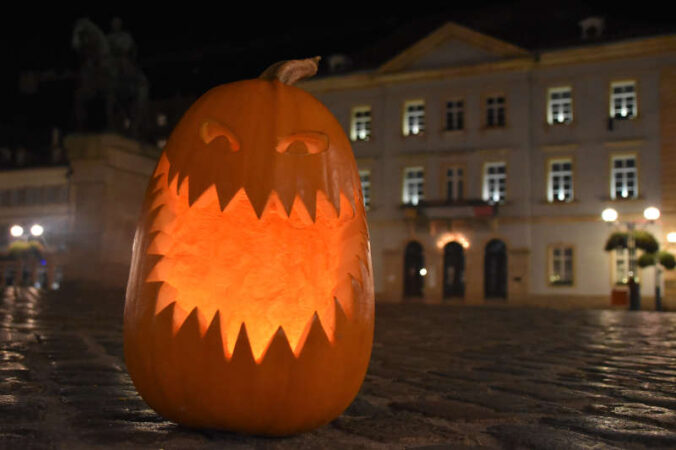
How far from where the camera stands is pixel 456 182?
87.9 feet

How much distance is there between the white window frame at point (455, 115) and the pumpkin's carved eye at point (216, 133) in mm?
24856

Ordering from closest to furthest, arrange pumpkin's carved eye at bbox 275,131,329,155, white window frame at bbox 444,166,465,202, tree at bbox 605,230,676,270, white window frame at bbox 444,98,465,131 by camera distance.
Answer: pumpkin's carved eye at bbox 275,131,329,155
tree at bbox 605,230,676,270
white window frame at bbox 444,166,465,202
white window frame at bbox 444,98,465,131

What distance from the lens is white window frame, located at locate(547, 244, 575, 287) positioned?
80.6 ft

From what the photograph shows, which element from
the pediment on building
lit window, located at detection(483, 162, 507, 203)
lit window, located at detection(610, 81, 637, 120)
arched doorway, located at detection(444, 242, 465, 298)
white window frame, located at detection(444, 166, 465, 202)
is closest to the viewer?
lit window, located at detection(610, 81, 637, 120)

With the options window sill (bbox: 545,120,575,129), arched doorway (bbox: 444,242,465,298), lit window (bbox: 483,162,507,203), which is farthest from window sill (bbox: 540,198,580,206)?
arched doorway (bbox: 444,242,465,298)

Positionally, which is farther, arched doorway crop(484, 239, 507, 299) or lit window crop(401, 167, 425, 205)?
lit window crop(401, 167, 425, 205)

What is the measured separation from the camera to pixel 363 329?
304 cm

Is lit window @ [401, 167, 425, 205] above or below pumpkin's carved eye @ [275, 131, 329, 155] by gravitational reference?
above

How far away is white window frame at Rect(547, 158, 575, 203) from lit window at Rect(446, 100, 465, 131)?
Result: 401cm

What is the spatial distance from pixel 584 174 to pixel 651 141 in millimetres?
2572

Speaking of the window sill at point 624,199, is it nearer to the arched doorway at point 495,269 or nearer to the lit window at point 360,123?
the arched doorway at point 495,269

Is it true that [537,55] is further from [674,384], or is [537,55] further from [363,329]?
[363,329]

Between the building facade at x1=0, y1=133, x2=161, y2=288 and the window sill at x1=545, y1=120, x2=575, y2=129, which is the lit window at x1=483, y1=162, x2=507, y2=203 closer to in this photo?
the window sill at x1=545, y1=120, x2=575, y2=129

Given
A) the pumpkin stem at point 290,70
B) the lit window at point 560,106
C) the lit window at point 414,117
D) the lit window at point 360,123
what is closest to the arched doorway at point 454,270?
the lit window at point 414,117
